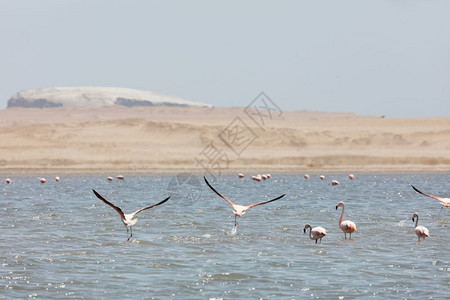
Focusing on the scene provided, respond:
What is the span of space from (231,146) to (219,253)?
7259 centimetres

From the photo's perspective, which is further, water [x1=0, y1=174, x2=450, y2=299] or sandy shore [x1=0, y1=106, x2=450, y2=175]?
sandy shore [x1=0, y1=106, x2=450, y2=175]

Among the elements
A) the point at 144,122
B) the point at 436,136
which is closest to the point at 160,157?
the point at 144,122

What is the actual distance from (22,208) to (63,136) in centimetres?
6342

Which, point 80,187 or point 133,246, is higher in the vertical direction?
point 133,246

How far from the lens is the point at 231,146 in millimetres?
92812

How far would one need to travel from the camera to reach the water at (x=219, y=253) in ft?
51.5

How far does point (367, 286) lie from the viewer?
1584 cm

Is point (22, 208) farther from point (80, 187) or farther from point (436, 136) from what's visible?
point (436, 136)

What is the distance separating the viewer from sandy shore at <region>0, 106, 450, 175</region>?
78125 mm

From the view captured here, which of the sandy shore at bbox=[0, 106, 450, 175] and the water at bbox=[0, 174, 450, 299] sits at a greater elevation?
the water at bbox=[0, 174, 450, 299]

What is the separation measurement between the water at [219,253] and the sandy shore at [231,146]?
41.4m

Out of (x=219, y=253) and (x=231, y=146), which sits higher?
(x=219, y=253)

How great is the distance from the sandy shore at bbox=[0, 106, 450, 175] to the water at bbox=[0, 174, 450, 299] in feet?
136

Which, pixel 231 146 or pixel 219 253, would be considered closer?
pixel 219 253
